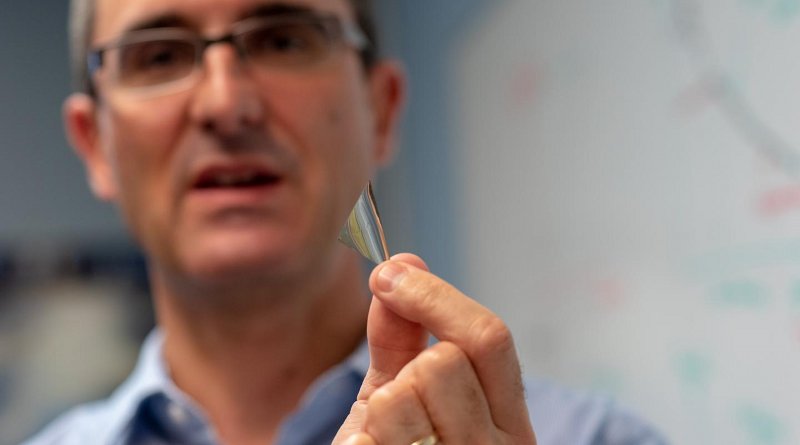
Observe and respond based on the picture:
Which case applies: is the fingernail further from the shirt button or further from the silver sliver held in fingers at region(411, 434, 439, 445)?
the shirt button

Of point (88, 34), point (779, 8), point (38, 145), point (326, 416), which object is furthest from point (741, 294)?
point (38, 145)

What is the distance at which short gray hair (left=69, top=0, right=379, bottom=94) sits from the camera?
2.68 feet

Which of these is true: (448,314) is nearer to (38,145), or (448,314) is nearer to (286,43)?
(286,43)

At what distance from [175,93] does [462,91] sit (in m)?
0.64

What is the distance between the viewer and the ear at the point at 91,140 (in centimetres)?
85

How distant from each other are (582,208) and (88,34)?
0.58 meters

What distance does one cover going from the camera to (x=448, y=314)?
Answer: 0.37 meters

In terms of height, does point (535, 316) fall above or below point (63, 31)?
below

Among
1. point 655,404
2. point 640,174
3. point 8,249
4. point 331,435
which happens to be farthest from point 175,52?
point 8,249

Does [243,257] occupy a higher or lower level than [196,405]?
higher

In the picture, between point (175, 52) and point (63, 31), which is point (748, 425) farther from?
point (63, 31)

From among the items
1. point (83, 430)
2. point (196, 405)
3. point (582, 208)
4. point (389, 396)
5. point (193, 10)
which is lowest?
point (83, 430)

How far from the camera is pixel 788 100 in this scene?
63 centimetres

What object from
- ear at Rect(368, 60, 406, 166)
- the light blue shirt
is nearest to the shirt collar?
the light blue shirt
